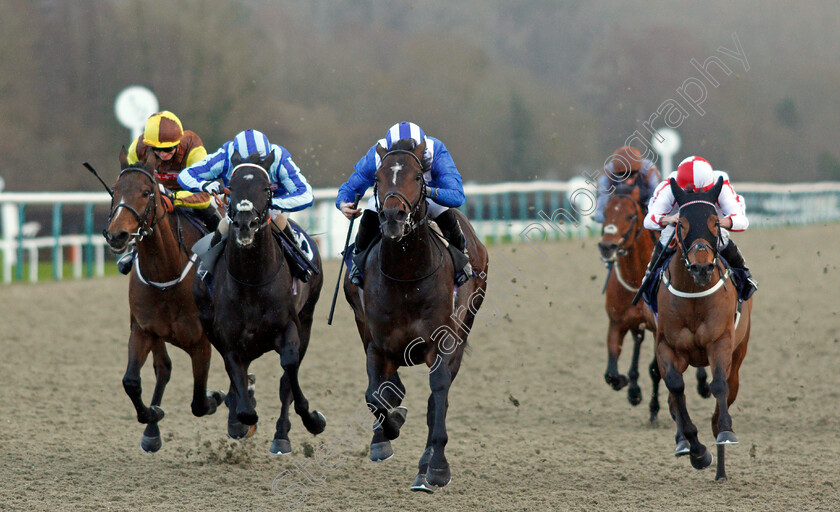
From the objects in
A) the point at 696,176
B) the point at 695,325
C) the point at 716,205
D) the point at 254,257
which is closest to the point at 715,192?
the point at 716,205

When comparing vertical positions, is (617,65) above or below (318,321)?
above

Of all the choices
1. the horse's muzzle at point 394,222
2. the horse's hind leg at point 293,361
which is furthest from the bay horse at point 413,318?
the horse's hind leg at point 293,361

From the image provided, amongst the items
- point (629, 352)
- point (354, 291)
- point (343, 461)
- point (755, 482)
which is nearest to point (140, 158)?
point (354, 291)

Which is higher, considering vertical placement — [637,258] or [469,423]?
[637,258]

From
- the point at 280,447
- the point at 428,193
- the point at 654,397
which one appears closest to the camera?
the point at 428,193

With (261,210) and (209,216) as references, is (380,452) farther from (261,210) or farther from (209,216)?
(209,216)

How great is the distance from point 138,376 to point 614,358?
3466mm

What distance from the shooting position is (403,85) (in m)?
20.9

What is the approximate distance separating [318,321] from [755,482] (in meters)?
5.96

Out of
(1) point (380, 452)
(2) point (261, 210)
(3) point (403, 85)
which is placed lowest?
→ (1) point (380, 452)

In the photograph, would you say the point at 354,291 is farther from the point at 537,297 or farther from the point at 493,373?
the point at 537,297

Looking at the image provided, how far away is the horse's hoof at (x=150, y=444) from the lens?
19.6 ft

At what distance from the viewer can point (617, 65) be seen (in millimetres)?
19641


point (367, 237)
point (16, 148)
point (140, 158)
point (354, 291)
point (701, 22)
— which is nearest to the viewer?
point (367, 237)
